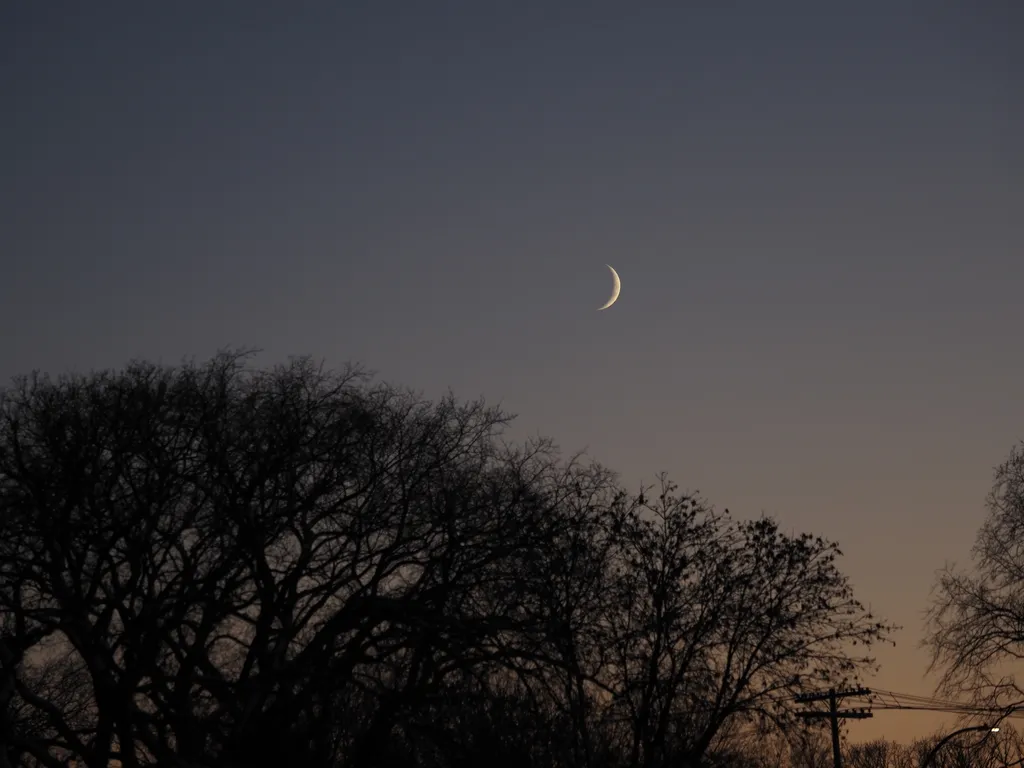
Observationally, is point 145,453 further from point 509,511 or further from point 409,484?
point 509,511

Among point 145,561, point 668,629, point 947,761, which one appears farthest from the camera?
point 947,761

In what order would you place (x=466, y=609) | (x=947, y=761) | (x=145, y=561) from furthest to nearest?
(x=947, y=761) < (x=466, y=609) < (x=145, y=561)

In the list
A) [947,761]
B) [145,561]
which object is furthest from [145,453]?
[947,761]

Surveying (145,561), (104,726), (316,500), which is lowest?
(104,726)

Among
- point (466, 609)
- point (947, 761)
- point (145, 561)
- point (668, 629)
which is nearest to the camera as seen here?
point (145, 561)

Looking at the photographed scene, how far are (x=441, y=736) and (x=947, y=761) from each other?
59.5m

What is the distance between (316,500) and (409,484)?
227 cm

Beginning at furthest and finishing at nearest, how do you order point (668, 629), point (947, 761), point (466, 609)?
1. point (947, 761)
2. point (668, 629)
3. point (466, 609)

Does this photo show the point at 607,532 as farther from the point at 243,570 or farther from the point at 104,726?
the point at 104,726

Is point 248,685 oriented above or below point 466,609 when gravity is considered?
below

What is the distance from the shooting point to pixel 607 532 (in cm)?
3362

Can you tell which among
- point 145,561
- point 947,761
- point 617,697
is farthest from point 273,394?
point 947,761

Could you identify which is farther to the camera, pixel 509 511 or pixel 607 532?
pixel 607 532

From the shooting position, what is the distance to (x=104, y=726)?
27.9 m
